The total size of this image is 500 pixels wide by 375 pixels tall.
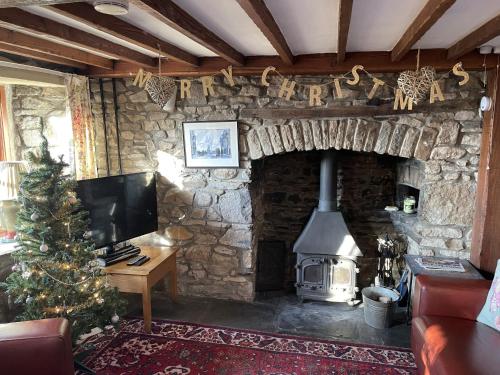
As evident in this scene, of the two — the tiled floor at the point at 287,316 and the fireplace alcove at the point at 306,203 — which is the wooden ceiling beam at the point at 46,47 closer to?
the fireplace alcove at the point at 306,203

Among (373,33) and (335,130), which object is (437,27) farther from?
(335,130)

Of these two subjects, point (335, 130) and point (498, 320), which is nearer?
point (498, 320)

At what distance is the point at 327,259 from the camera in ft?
11.5

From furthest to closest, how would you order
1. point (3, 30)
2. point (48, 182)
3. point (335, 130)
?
point (335, 130), point (48, 182), point (3, 30)

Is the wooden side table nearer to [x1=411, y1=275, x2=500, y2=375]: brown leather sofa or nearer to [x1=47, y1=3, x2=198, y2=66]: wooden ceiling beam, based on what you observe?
[x1=47, y1=3, x2=198, y2=66]: wooden ceiling beam

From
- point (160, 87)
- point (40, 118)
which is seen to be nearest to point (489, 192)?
point (160, 87)

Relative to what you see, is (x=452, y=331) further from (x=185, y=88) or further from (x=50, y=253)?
(x=185, y=88)

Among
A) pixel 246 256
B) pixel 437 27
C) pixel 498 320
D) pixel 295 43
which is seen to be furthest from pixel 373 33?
pixel 246 256

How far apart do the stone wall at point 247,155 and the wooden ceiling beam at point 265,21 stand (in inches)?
30.1

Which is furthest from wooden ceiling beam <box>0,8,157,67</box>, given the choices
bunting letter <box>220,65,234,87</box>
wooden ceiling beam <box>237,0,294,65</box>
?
wooden ceiling beam <box>237,0,294,65</box>

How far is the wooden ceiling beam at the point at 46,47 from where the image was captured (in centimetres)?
220

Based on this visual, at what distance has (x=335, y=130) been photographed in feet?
10.1

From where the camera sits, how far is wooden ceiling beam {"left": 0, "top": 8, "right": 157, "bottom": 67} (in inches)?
72.3

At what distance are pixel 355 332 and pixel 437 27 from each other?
2.37 meters
